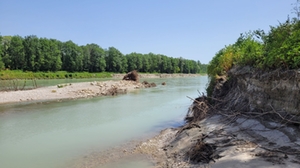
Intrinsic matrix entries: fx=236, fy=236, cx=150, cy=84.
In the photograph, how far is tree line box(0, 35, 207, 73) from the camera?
73.4 meters

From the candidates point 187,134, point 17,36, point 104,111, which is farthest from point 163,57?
point 187,134

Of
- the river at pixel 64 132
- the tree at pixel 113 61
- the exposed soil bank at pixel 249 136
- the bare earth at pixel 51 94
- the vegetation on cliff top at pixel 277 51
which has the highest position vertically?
the tree at pixel 113 61

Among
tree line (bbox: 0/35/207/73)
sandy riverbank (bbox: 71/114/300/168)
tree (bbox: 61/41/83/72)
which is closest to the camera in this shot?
sandy riverbank (bbox: 71/114/300/168)

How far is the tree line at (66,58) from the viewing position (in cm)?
7338

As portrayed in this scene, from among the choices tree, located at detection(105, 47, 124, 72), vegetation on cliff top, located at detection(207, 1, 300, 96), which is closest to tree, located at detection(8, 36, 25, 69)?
tree, located at detection(105, 47, 124, 72)

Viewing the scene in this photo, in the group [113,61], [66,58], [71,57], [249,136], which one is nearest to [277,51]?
[249,136]

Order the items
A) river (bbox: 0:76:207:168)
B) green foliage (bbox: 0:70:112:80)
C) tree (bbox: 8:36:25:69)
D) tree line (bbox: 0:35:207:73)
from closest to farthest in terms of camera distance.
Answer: river (bbox: 0:76:207:168)
green foliage (bbox: 0:70:112:80)
tree (bbox: 8:36:25:69)
tree line (bbox: 0:35:207:73)

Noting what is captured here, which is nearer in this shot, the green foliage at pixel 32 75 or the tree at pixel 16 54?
the green foliage at pixel 32 75

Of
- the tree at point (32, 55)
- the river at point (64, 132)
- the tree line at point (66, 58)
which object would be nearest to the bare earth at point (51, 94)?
the river at point (64, 132)

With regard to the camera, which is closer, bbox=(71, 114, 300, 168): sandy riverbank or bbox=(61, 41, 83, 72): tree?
bbox=(71, 114, 300, 168): sandy riverbank

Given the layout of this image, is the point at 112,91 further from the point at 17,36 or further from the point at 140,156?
the point at 17,36

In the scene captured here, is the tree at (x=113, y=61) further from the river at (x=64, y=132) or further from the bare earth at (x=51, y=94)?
the river at (x=64, y=132)

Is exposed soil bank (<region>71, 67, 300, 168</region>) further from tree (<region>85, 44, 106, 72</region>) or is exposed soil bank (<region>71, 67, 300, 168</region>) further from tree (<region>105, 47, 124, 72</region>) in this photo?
tree (<region>105, 47, 124, 72</region>)

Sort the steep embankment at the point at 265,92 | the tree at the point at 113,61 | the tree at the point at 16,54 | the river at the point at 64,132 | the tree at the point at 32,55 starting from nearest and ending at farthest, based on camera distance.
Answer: the steep embankment at the point at 265,92 < the river at the point at 64,132 < the tree at the point at 16,54 < the tree at the point at 32,55 < the tree at the point at 113,61
